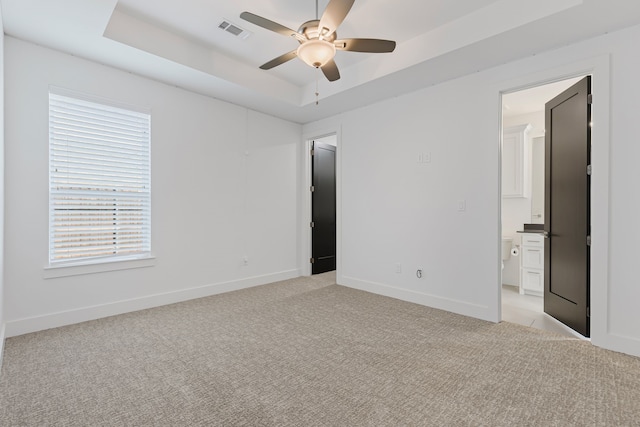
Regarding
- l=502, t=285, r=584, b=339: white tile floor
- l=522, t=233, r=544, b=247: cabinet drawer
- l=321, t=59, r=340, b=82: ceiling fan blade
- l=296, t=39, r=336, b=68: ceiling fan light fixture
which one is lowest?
l=502, t=285, r=584, b=339: white tile floor

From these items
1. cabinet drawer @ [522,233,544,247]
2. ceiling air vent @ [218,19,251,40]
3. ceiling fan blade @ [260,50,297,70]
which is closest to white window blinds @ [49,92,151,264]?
ceiling air vent @ [218,19,251,40]

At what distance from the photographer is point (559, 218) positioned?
3352 mm

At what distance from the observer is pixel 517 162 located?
16.1 feet

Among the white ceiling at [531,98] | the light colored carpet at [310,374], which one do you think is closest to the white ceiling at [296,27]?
the white ceiling at [531,98]

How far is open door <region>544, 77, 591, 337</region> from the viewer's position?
9.48 feet

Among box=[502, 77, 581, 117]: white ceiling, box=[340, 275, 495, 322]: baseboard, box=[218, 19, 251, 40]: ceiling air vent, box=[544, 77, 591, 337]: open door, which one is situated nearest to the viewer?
box=[544, 77, 591, 337]: open door

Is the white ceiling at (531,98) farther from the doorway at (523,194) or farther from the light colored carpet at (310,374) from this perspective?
the light colored carpet at (310,374)

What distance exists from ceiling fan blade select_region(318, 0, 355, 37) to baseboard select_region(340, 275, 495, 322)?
310cm

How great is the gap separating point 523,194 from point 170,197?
5203mm

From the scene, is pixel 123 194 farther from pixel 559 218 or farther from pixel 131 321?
pixel 559 218

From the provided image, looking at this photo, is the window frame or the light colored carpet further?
the window frame

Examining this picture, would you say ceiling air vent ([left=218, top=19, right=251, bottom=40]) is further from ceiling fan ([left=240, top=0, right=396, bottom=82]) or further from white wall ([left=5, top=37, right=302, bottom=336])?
white wall ([left=5, top=37, right=302, bottom=336])

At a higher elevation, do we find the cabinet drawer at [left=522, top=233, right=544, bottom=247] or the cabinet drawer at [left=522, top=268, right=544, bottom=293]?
the cabinet drawer at [left=522, top=233, right=544, bottom=247]

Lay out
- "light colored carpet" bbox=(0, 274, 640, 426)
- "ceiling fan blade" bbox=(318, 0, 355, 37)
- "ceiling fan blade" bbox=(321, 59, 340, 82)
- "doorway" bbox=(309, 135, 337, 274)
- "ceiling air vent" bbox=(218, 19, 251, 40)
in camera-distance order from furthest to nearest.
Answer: "doorway" bbox=(309, 135, 337, 274)
"ceiling air vent" bbox=(218, 19, 251, 40)
"ceiling fan blade" bbox=(321, 59, 340, 82)
"ceiling fan blade" bbox=(318, 0, 355, 37)
"light colored carpet" bbox=(0, 274, 640, 426)
